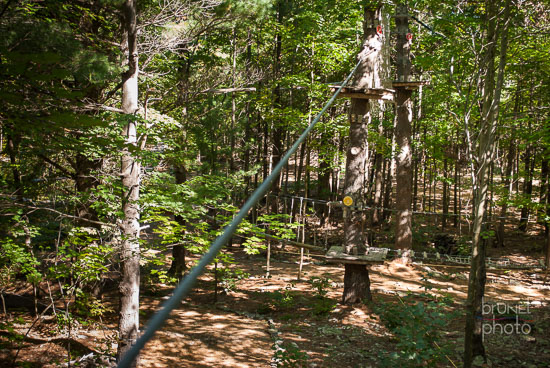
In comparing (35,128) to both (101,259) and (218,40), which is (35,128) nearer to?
(101,259)

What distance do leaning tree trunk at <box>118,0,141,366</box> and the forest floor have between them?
0.48 m

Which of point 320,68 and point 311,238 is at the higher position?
point 320,68

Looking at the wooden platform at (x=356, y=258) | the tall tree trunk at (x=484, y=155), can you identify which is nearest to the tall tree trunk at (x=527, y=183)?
the wooden platform at (x=356, y=258)

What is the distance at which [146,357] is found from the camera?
5.29m

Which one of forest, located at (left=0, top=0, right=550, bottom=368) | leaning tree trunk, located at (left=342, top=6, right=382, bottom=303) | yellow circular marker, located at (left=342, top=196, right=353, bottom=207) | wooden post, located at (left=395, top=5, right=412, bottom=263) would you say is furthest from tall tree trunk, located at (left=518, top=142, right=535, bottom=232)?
yellow circular marker, located at (left=342, top=196, right=353, bottom=207)

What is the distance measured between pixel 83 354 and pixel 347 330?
387 cm

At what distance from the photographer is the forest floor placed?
471 centimetres

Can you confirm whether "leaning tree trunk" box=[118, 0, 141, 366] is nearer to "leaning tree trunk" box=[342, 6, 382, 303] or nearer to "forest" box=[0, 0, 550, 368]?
"forest" box=[0, 0, 550, 368]

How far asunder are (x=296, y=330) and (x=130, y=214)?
3.20 meters

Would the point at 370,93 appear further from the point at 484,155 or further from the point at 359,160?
the point at 484,155

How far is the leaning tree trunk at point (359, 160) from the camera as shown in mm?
6258

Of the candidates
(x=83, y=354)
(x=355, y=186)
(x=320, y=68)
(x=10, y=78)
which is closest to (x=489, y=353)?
(x=355, y=186)

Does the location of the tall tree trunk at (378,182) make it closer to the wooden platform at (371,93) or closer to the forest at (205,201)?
the forest at (205,201)

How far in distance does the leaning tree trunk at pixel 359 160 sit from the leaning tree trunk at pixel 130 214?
10.8ft
